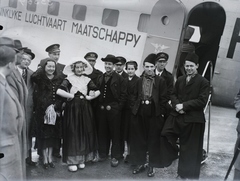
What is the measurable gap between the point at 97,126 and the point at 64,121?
1.52ft

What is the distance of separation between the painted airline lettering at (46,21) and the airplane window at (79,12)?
24cm

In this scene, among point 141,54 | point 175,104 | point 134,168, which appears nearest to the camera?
point 175,104

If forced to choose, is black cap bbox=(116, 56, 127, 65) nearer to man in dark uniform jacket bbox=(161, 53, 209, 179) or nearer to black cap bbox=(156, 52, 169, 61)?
black cap bbox=(156, 52, 169, 61)

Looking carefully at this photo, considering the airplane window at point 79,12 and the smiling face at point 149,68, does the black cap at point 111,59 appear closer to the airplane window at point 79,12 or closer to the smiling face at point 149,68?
the smiling face at point 149,68

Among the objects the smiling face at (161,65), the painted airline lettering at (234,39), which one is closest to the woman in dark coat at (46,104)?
the smiling face at (161,65)

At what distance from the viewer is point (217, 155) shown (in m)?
3.70

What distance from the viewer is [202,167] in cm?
358

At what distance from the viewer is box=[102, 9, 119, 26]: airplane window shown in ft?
13.0

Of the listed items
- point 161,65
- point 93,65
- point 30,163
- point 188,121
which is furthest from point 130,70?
point 30,163

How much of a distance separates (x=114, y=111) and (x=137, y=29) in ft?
4.34

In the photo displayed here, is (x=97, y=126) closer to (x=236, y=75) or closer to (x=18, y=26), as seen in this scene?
(x=18, y=26)

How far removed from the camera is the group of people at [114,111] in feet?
10.4

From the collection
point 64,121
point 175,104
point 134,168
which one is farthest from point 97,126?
point 175,104

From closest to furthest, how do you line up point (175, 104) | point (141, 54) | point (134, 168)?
point (175, 104) < point (134, 168) < point (141, 54)
